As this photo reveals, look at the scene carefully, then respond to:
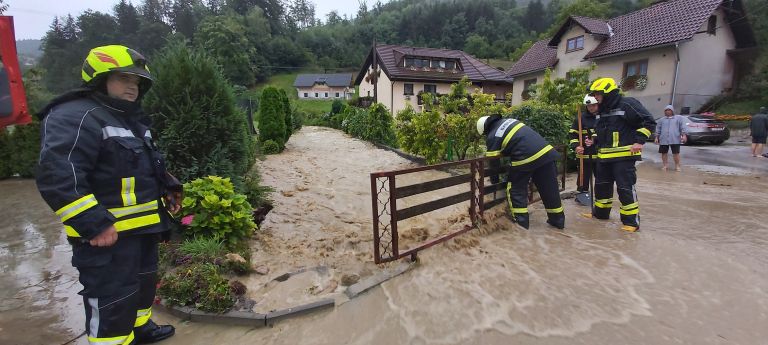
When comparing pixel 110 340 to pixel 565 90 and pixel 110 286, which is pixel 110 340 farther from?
pixel 565 90

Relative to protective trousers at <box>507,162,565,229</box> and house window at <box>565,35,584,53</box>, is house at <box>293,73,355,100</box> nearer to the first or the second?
house window at <box>565,35,584,53</box>

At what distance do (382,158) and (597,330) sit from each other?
362 inches

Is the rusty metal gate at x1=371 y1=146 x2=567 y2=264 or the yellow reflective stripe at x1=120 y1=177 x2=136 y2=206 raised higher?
the yellow reflective stripe at x1=120 y1=177 x2=136 y2=206

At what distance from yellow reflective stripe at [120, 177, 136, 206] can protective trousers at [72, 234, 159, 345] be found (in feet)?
0.73

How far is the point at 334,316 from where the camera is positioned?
3.11 metres

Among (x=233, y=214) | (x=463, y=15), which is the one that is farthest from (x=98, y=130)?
(x=463, y=15)

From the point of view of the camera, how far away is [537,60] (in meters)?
27.9

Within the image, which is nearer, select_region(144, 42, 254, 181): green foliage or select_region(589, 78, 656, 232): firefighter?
select_region(144, 42, 254, 181): green foliage

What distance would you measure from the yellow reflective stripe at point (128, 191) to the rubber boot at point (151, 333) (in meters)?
1.07

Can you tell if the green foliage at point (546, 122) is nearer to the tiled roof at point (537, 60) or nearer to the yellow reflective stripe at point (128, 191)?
the yellow reflective stripe at point (128, 191)

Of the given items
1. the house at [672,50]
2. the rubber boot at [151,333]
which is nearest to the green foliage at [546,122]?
the rubber boot at [151,333]

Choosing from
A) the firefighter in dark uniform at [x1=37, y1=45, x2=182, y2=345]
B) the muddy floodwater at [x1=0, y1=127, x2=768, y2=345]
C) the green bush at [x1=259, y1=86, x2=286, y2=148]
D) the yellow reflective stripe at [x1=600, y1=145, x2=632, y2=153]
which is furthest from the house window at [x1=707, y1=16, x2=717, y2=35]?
the firefighter in dark uniform at [x1=37, y1=45, x2=182, y2=345]

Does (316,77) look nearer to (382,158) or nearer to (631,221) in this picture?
(382,158)

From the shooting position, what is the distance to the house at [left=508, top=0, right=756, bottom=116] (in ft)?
63.4
